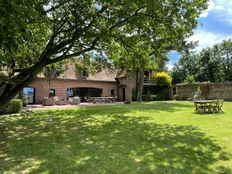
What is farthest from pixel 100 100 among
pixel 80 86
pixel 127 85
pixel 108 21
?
pixel 108 21

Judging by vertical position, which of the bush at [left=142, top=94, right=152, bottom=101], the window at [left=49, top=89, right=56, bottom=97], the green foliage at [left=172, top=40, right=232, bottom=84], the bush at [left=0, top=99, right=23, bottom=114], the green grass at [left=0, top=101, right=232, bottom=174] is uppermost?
the green foliage at [left=172, top=40, right=232, bottom=84]

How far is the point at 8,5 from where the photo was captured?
5.13m

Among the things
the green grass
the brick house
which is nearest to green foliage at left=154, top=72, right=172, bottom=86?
the brick house

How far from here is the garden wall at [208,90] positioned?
29.7 metres

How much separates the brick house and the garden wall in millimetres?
5244

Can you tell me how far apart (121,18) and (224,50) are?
48103 mm

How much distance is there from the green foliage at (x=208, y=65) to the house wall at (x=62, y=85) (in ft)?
65.0

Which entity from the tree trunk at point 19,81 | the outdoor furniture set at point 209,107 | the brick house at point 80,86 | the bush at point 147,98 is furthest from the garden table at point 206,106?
the bush at point 147,98

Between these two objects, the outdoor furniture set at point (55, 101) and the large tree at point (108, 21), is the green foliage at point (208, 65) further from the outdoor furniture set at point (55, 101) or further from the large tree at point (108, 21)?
the large tree at point (108, 21)

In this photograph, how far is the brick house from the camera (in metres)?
30.5

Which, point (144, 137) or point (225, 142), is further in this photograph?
point (144, 137)

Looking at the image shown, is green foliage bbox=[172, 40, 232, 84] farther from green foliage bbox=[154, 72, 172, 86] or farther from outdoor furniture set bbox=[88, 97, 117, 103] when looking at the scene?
outdoor furniture set bbox=[88, 97, 117, 103]

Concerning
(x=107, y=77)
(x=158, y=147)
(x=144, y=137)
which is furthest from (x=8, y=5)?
(x=107, y=77)

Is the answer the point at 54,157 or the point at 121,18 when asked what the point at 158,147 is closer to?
the point at 54,157
